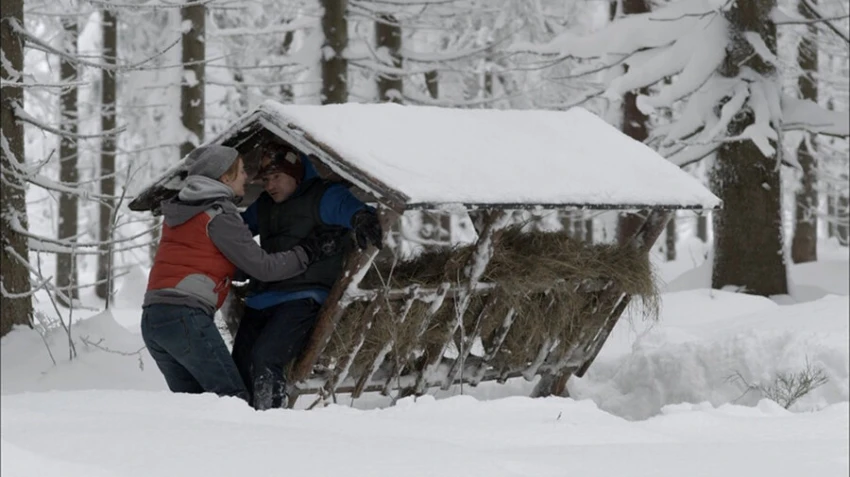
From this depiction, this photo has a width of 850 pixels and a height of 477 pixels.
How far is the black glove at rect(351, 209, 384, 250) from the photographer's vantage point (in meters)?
5.67

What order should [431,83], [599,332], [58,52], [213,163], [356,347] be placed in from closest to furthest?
[213,163]
[356,347]
[58,52]
[599,332]
[431,83]

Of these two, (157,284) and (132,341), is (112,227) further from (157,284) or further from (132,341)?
(157,284)

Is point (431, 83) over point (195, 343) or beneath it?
→ over

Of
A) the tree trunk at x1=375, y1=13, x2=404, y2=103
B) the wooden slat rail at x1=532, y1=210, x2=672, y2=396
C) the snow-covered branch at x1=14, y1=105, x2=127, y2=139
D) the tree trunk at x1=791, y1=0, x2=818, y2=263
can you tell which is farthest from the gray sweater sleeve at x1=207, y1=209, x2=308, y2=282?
the tree trunk at x1=791, y1=0, x2=818, y2=263

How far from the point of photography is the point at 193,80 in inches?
493

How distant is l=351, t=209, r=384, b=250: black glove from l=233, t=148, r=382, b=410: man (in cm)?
11

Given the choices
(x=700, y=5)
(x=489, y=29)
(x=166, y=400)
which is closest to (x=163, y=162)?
(x=489, y=29)

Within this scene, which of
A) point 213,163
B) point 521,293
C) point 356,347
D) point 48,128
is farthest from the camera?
point 48,128

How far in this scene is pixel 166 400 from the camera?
15.8ft

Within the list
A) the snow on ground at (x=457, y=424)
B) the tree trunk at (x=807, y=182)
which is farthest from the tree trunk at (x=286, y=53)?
the snow on ground at (x=457, y=424)

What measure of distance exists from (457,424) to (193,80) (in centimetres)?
859

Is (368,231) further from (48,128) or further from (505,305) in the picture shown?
(48,128)

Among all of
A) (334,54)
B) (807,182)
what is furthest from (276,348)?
(807,182)

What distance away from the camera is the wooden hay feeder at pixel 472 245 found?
5891 mm
